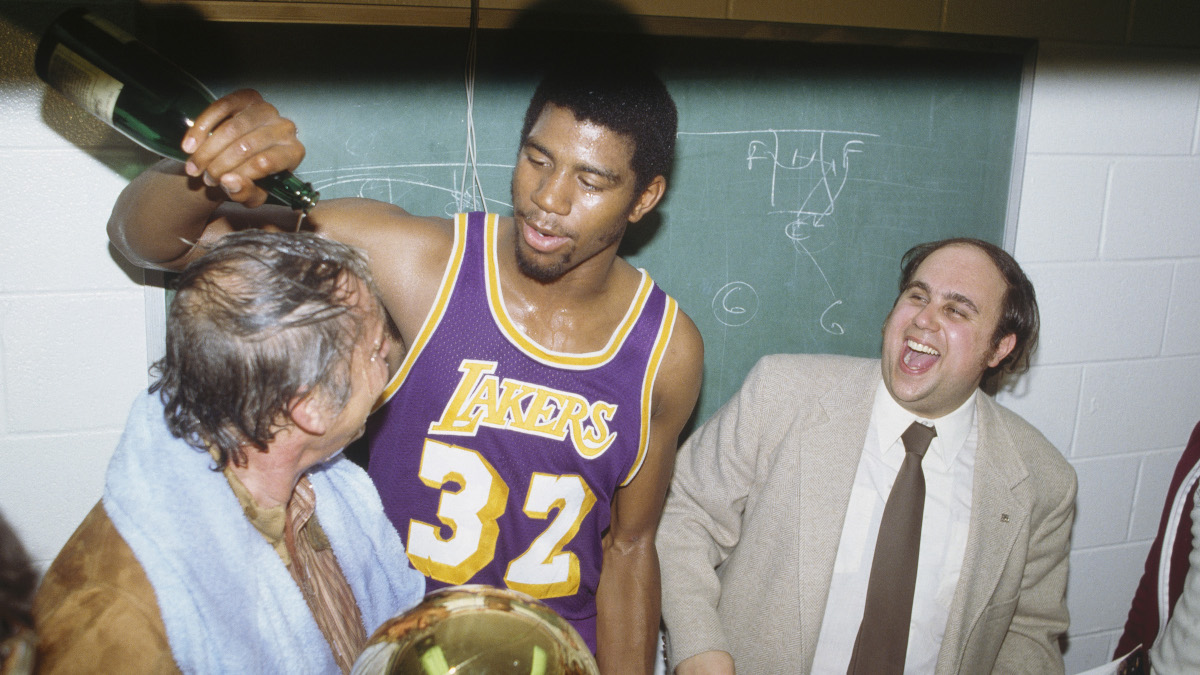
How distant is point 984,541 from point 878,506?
24 centimetres

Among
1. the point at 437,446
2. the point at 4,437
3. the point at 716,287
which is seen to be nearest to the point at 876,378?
the point at 716,287

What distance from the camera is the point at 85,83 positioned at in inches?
43.5

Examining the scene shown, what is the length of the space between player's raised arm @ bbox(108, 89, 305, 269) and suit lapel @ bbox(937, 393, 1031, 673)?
61.3 inches

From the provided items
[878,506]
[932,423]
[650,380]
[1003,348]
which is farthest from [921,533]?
[650,380]

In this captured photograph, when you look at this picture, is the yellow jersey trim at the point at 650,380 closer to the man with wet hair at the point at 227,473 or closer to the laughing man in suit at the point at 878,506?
the laughing man in suit at the point at 878,506

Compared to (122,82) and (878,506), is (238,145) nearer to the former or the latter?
(122,82)

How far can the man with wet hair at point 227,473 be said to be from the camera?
85 centimetres

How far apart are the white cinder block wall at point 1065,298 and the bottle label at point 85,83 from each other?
0.44 meters

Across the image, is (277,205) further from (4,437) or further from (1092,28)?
(1092,28)

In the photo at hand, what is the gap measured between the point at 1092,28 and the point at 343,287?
208 centimetres

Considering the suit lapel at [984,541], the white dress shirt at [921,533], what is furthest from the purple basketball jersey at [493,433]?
the suit lapel at [984,541]

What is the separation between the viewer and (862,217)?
201 cm

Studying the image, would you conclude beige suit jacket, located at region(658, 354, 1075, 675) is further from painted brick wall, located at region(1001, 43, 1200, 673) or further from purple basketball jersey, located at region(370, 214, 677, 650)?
painted brick wall, located at region(1001, 43, 1200, 673)

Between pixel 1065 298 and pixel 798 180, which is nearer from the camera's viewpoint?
pixel 798 180
